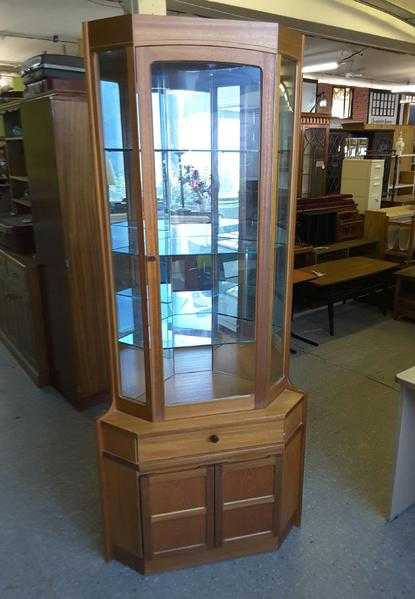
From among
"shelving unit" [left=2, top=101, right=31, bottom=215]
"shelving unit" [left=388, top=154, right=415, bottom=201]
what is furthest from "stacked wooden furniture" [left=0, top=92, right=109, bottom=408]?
"shelving unit" [left=388, top=154, right=415, bottom=201]

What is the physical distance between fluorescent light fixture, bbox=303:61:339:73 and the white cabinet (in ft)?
7.19

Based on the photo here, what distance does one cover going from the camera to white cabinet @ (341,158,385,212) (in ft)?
18.5

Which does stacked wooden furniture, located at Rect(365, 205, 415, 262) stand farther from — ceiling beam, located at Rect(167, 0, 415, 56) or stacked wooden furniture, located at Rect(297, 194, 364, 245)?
ceiling beam, located at Rect(167, 0, 415, 56)

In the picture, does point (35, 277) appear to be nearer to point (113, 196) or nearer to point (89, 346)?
point (89, 346)

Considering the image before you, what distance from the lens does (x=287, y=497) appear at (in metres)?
1.93

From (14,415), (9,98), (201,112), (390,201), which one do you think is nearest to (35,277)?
(14,415)

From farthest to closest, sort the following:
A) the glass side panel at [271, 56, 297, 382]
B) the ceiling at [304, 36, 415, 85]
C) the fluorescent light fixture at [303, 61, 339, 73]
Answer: the fluorescent light fixture at [303, 61, 339, 73] < the ceiling at [304, 36, 415, 85] < the glass side panel at [271, 56, 297, 382]

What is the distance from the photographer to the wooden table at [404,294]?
4.60m

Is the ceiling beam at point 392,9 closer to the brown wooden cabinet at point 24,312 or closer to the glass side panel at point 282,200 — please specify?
the glass side panel at point 282,200

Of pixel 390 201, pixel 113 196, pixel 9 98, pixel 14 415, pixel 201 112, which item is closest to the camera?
pixel 113 196

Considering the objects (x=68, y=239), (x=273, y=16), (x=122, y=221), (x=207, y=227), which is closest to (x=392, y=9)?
(x=273, y=16)

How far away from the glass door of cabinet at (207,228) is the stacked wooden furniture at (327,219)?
317 cm

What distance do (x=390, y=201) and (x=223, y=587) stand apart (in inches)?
225

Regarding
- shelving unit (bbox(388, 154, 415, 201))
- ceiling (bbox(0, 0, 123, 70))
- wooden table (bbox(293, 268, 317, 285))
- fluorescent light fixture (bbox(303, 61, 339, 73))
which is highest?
fluorescent light fixture (bbox(303, 61, 339, 73))
